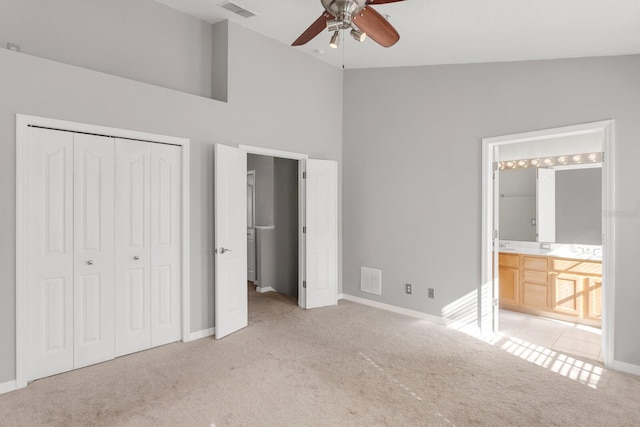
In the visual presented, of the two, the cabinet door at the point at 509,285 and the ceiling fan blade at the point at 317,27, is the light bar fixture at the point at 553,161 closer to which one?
the cabinet door at the point at 509,285

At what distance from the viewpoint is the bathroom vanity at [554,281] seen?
4078 mm

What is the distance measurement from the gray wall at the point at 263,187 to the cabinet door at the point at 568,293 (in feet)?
13.1

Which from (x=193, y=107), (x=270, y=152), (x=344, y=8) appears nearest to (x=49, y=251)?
(x=193, y=107)

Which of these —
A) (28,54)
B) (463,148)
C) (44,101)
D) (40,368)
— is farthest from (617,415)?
(28,54)

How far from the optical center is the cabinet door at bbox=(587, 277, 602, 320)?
13.2 ft

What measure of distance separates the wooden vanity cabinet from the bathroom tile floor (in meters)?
0.14

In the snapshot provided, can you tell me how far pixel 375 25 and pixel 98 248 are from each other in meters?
2.83

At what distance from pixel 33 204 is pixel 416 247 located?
150 inches

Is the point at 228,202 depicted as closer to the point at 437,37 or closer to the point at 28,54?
the point at 28,54

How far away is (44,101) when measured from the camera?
8.98ft

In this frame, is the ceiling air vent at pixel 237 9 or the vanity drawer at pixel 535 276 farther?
the vanity drawer at pixel 535 276

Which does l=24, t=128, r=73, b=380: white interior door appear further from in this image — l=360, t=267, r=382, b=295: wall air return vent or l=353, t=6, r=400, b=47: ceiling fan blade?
l=360, t=267, r=382, b=295: wall air return vent

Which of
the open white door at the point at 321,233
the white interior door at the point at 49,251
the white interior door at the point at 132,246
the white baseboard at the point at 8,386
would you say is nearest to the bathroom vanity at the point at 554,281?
the open white door at the point at 321,233

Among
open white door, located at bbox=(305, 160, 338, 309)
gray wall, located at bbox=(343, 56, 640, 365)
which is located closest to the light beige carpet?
gray wall, located at bbox=(343, 56, 640, 365)
